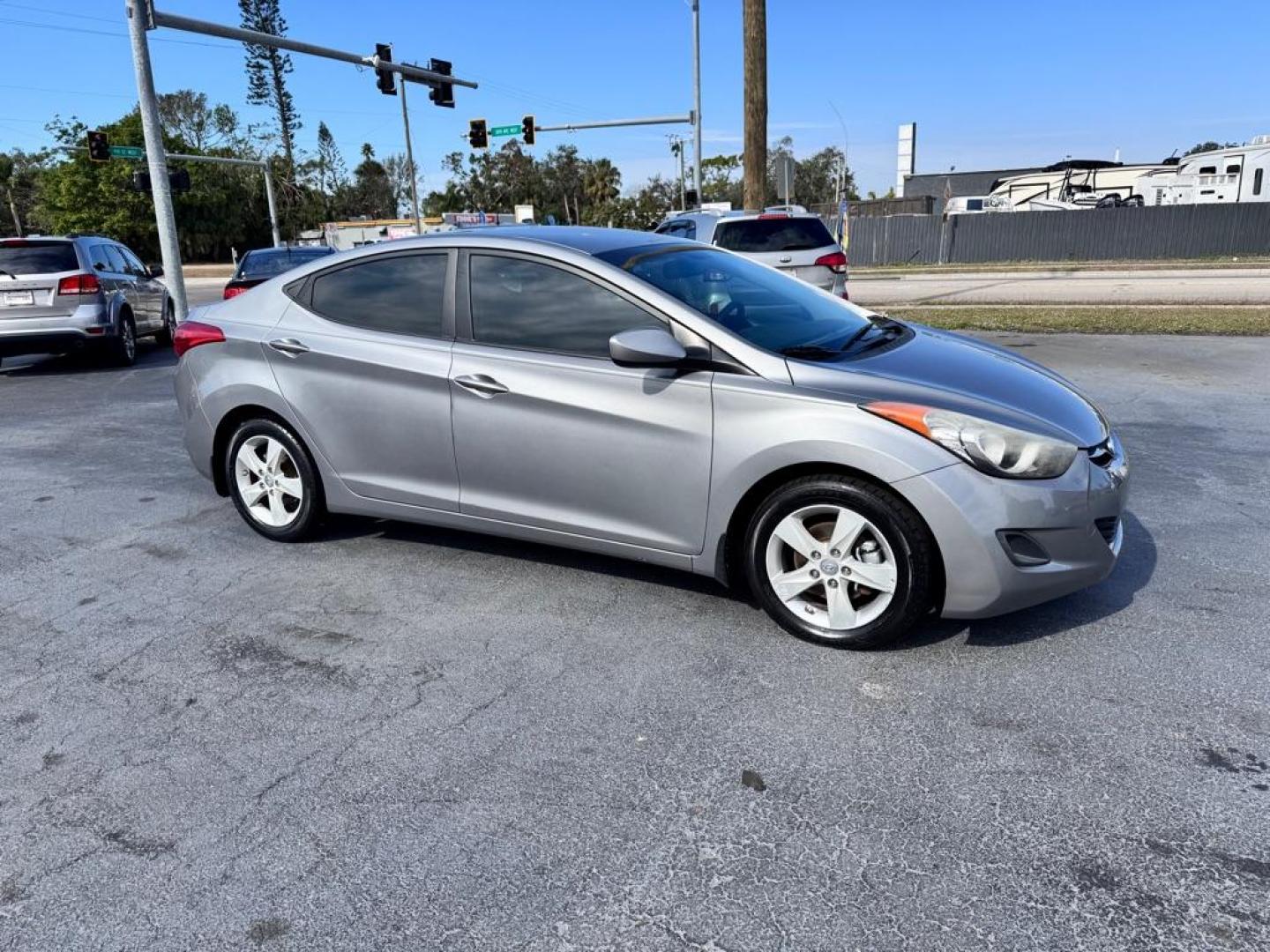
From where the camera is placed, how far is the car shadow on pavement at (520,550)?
14.5 ft

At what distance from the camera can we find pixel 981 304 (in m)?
16.4

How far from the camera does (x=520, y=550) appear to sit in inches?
193

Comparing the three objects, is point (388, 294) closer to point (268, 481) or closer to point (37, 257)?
point (268, 481)

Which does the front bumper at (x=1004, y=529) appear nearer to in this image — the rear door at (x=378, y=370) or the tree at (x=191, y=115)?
the rear door at (x=378, y=370)

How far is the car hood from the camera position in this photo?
3.54m

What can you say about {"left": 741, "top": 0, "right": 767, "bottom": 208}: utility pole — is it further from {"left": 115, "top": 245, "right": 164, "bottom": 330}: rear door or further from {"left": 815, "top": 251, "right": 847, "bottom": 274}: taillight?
{"left": 115, "top": 245, "right": 164, "bottom": 330}: rear door

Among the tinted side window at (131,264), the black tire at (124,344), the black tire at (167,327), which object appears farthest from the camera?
the black tire at (167,327)

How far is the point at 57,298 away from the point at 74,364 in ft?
5.64

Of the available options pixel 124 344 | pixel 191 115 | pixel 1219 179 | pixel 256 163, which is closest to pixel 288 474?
pixel 124 344

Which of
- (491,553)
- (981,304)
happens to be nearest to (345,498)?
(491,553)

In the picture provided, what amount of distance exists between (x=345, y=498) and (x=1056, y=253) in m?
33.2

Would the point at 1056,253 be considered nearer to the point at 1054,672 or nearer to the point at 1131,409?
the point at 1131,409

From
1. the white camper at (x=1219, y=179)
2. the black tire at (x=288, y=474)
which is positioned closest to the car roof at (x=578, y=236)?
the black tire at (x=288, y=474)

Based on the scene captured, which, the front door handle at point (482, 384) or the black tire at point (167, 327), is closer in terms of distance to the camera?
the front door handle at point (482, 384)
